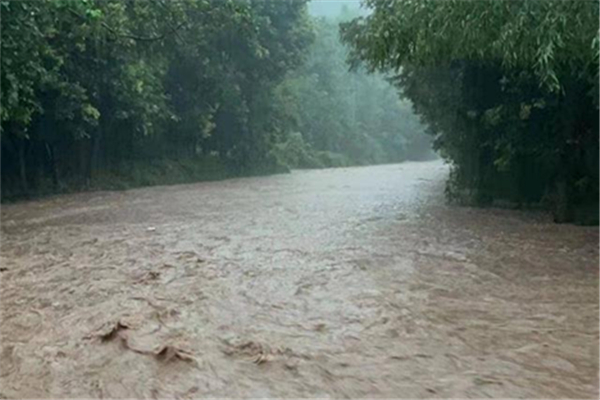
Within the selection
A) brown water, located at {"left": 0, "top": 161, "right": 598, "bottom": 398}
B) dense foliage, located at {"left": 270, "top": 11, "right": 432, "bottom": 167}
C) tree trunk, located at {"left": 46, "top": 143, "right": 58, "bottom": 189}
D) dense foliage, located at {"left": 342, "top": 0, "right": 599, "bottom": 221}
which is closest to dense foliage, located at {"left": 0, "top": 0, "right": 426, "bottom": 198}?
tree trunk, located at {"left": 46, "top": 143, "right": 58, "bottom": 189}

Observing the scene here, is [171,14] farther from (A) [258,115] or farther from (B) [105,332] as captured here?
(A) [258,115]

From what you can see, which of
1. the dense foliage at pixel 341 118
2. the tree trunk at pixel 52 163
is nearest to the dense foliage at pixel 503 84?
the tree trunk at pixel 52 163

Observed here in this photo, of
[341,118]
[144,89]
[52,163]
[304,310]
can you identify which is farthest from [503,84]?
[341,118]

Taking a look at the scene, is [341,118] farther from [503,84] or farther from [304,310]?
[304,310]

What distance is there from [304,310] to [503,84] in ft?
16.7

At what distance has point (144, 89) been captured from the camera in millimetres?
15680

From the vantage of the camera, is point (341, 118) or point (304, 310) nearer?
point (304, 310)

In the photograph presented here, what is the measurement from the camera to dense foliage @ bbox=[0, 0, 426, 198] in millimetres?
9438

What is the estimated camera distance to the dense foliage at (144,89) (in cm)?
944

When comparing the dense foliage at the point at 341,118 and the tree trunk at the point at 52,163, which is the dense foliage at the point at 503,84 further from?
the dense foliage at the point at 341,118

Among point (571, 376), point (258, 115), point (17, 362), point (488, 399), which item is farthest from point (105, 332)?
point (258, 115)

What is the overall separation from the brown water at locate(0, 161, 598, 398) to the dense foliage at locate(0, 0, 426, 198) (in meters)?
3.13

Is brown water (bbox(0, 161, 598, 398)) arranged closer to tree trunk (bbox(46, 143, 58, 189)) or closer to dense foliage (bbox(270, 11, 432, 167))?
tree trunk (bbox(46, 143, 58, 189))

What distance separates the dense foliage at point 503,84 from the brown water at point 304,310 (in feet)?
2.88
